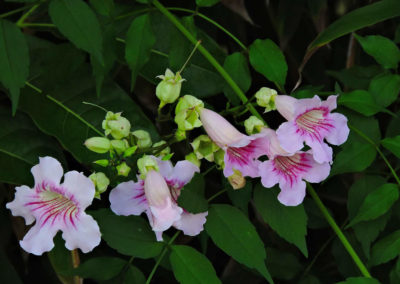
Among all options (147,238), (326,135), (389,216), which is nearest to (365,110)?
(326,135)

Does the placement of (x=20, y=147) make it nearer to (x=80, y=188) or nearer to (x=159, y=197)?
(x=80, y=188)

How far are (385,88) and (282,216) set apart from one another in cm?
39

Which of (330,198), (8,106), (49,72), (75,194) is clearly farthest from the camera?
(330,198)

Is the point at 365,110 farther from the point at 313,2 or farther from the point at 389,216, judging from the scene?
the point at 313,2

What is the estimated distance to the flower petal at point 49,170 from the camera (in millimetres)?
1190

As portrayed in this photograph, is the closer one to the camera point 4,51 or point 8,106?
point 4,51

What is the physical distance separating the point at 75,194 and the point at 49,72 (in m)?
0.44

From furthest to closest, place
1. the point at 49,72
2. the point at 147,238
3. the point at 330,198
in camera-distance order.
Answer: the point at 330,198 < the point at 49,72 < the point at 147,238

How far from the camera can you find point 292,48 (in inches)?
76.8

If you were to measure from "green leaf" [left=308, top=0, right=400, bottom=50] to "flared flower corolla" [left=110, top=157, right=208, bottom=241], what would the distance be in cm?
43

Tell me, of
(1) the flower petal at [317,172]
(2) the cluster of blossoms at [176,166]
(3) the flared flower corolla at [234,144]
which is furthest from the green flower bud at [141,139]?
(1) the flower petal at [317,172]

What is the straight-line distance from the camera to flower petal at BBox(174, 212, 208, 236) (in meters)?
1.23

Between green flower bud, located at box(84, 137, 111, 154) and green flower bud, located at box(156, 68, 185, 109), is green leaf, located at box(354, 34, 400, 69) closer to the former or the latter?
green flower bud, located at box(156, 68, 185, 109)

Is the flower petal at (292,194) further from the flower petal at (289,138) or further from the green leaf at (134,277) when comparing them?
the green leaf at (134,277)
